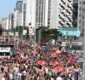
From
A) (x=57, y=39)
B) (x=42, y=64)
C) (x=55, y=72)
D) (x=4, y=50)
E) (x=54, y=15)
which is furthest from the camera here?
(x=54, y=15)

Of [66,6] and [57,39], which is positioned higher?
[66,6]

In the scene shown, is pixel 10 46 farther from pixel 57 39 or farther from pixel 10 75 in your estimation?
pixel 57 39

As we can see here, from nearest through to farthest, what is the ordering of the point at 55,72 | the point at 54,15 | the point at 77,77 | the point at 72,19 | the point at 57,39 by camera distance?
the point at 77,77, the point at 55,72, the point at 57,39, the point at 72,19, the point at 54,15

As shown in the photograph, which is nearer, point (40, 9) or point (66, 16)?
point (66, 16)

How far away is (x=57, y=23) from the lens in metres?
134

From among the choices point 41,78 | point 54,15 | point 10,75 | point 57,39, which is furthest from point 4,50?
point 54,15

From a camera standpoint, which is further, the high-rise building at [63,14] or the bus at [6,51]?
the high-rise building at [63,14]

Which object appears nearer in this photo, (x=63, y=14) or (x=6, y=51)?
(x=6, y=51)

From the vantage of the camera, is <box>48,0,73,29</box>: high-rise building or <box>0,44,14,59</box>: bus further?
<box>48,0,73,29</box>: high-rise building

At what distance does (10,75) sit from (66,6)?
114m

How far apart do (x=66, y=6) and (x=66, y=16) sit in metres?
3.35

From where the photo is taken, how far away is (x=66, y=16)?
132m

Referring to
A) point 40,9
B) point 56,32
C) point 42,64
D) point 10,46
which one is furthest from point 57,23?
point 42,64

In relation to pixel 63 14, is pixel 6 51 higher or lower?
lower
